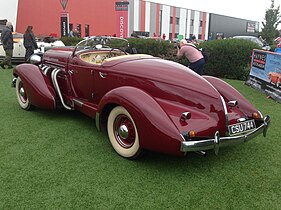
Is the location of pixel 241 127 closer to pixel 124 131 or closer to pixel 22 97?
pixel 124 131

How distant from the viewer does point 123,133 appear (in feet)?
11.2

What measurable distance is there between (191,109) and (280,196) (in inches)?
47.9

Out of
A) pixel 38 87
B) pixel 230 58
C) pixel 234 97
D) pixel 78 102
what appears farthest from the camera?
pixel 230 58

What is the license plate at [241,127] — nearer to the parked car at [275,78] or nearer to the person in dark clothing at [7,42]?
the parked car at [275,78]

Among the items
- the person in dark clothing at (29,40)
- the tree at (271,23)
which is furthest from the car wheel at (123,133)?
the tree at (271,23)

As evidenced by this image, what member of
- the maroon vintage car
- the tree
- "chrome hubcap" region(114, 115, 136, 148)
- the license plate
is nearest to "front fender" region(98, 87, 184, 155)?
the maroon vintage car

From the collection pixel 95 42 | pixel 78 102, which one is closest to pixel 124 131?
pixel 78 102

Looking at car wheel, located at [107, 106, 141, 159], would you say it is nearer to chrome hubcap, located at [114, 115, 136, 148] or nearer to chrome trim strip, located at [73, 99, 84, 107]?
chrome hubcap, located at [114, 115, 136, 148]

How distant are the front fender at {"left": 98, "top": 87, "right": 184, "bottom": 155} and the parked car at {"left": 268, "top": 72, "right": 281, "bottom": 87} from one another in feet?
15.3

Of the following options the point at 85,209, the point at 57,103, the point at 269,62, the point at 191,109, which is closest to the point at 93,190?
the point at 85,209

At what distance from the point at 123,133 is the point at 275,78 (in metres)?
4.87

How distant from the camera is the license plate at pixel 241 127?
3248 mm

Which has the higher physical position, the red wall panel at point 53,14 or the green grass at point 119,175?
the red wall panel at point 53,14

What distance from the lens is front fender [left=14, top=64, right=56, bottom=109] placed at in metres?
4.58
